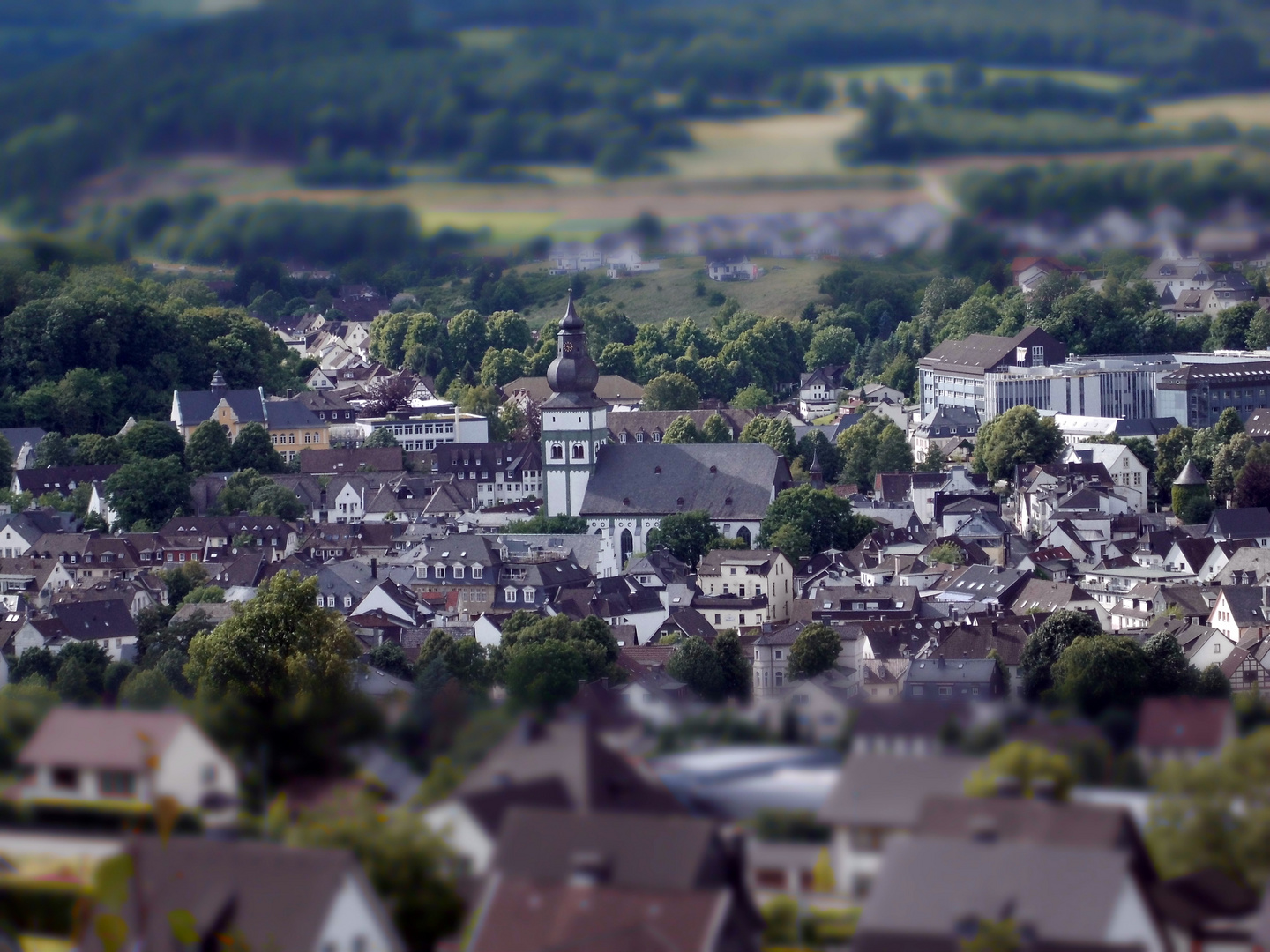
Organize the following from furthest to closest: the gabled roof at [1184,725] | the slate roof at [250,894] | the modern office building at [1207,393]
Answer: the modern office building at [1207,393] → the gabled roof at [1184,725] → the slate roof at [250,894]

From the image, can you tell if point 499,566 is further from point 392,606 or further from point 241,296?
point 241,296

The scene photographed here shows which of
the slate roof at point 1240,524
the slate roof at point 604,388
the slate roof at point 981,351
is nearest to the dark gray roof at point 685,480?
the slate roof at point 1240,524

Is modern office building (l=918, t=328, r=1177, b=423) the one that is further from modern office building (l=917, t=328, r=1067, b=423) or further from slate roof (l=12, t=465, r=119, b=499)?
slate roof (l=12, t=465, r=119, b=499)

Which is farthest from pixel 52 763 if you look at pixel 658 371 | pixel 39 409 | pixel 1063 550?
pixel 658 371

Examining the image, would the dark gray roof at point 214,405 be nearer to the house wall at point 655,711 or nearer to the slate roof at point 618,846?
the house wall at point 655,711

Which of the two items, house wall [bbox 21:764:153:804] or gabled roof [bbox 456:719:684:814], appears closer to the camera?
gabled roof [bbox 456:719:684:814]

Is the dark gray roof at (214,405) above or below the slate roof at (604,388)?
below

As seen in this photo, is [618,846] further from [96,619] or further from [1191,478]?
[1191,478]

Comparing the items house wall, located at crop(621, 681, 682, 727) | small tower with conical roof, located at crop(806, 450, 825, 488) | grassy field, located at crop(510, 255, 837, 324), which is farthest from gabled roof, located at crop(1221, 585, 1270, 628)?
grassy field, located at crop(510, 255, 837, 324)

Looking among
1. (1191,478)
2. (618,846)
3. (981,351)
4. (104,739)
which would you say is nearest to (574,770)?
(618,846)
